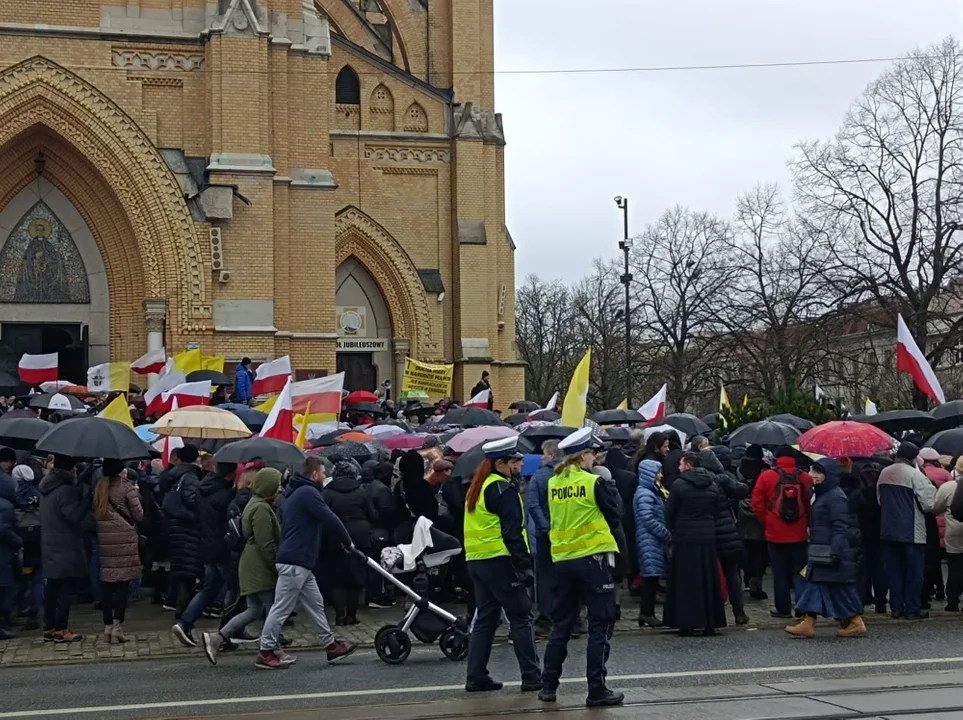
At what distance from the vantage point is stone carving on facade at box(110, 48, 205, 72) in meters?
29.1

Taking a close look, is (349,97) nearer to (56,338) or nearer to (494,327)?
(494,327)

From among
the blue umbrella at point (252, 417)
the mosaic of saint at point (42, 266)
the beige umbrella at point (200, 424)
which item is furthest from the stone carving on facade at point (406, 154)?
the beige umbrella at point (200, 424)

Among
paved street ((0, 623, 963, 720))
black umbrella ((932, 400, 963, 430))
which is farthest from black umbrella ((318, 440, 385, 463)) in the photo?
black umbrella ((932, 400, 963, 430))

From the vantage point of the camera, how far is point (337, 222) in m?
35.2

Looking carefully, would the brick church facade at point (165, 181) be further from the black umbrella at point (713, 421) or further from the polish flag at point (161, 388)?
the black umbrella at point (713, 421)

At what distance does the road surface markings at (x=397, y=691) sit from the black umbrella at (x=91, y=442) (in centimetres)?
339

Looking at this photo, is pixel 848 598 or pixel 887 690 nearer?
pixel 887 690

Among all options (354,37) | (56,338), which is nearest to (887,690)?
(56,338)

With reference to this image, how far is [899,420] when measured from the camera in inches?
758

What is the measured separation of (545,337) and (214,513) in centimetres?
7308

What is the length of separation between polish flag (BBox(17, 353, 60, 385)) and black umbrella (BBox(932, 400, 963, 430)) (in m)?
15.0

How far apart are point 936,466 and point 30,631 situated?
953 cm

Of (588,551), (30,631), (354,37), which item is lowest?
(30,631)

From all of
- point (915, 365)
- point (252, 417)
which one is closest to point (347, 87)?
point (252, 417)
